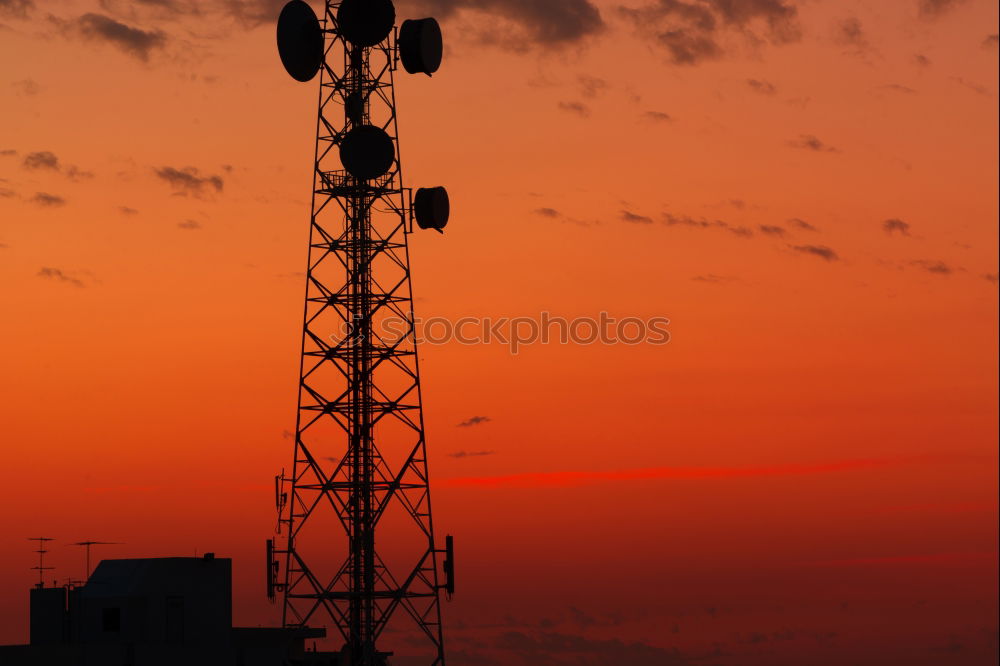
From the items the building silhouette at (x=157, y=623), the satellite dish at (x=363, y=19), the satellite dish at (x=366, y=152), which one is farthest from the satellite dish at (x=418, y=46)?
→ the building silhouette at (x=157, y=623)

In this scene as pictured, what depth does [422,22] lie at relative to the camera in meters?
69.6

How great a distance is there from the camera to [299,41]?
69.8m

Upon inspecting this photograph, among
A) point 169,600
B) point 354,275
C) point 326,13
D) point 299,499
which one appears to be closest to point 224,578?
point 169,600

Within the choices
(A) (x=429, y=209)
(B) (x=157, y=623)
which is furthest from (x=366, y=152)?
(B) (x=157, y=623)

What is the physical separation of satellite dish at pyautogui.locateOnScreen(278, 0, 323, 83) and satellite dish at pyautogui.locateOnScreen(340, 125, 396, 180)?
4.36m

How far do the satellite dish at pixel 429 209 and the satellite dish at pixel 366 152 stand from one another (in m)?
2.32

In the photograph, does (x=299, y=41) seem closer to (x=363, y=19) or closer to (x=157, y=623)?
(x=363, y=19)

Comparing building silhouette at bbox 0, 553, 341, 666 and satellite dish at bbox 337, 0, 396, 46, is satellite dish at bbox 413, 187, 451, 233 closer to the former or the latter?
satellite dish at bbox 337, 0, 396, 46

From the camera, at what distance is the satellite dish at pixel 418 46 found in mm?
69250

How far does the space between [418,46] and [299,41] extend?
6004mm

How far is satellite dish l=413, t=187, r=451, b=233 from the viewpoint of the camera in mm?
69438

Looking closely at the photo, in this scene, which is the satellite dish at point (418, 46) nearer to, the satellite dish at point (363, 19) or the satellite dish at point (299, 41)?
the satellite dish at point (363, 19)

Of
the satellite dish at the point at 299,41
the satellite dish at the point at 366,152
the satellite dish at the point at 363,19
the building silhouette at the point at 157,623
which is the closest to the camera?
the satellite dish at the point at 366,152

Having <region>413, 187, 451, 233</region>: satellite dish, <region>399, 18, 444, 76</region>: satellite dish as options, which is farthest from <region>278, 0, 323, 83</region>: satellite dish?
<region>413, 187, 451, 233</region>: satellite dish
